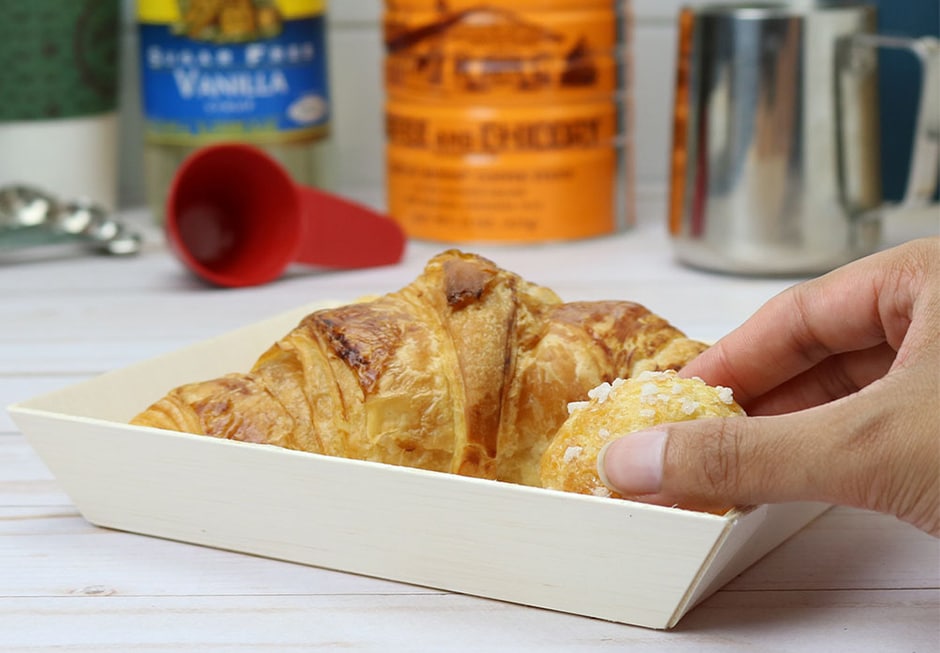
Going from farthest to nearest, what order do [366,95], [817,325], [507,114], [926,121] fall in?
[366,95], [507,114], [926,121], [817,325]

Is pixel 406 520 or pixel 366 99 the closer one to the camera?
pixel 406 520

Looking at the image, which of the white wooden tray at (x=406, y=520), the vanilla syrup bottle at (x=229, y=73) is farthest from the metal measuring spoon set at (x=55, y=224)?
the white wooden tray at (x=406, y=520)

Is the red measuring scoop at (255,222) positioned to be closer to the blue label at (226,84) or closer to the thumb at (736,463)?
the blue label at (226,84)

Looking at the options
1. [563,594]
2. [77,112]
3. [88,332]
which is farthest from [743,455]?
[77,112]

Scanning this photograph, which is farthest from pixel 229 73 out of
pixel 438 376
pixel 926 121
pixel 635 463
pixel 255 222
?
pixel 635 463

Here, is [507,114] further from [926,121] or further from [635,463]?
[635,463]

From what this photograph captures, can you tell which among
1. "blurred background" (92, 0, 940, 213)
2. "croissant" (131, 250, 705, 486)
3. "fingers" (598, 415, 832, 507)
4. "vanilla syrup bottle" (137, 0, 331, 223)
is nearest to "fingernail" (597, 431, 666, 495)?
"fingers" (598, 415, 832, 507)
